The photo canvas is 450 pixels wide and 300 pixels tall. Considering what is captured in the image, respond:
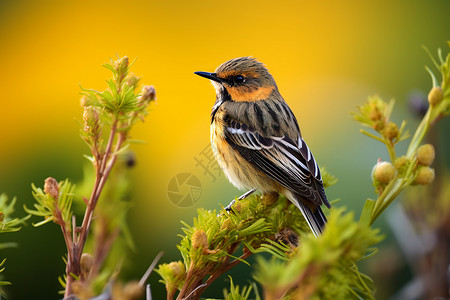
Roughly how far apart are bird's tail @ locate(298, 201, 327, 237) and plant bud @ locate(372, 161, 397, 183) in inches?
19.0

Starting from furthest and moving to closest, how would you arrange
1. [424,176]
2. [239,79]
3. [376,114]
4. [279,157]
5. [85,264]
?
[239,79]
[279,157]
[376,114]
[424,176]
[85,264]

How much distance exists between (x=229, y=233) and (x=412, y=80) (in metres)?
4.64

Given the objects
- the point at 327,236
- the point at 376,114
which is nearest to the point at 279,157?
the point at 376,114

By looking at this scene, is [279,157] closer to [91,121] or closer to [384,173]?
[384,173]

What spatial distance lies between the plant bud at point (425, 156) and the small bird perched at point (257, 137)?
96cm

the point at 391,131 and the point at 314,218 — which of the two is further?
the point at 314,218

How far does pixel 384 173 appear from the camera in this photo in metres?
1.11

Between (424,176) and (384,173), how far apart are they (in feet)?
0.38

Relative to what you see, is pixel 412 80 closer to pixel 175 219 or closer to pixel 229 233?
pixel 175 219

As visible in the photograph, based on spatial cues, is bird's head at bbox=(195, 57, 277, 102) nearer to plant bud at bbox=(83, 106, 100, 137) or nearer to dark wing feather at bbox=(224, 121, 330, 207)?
dark wing feather at bbox=(224, 121, 330, 207)

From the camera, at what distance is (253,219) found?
139 centimetres

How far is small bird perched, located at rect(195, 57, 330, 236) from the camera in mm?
2428

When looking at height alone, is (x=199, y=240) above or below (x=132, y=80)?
below

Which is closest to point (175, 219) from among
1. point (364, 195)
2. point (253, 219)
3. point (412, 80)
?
point (364, 195)
